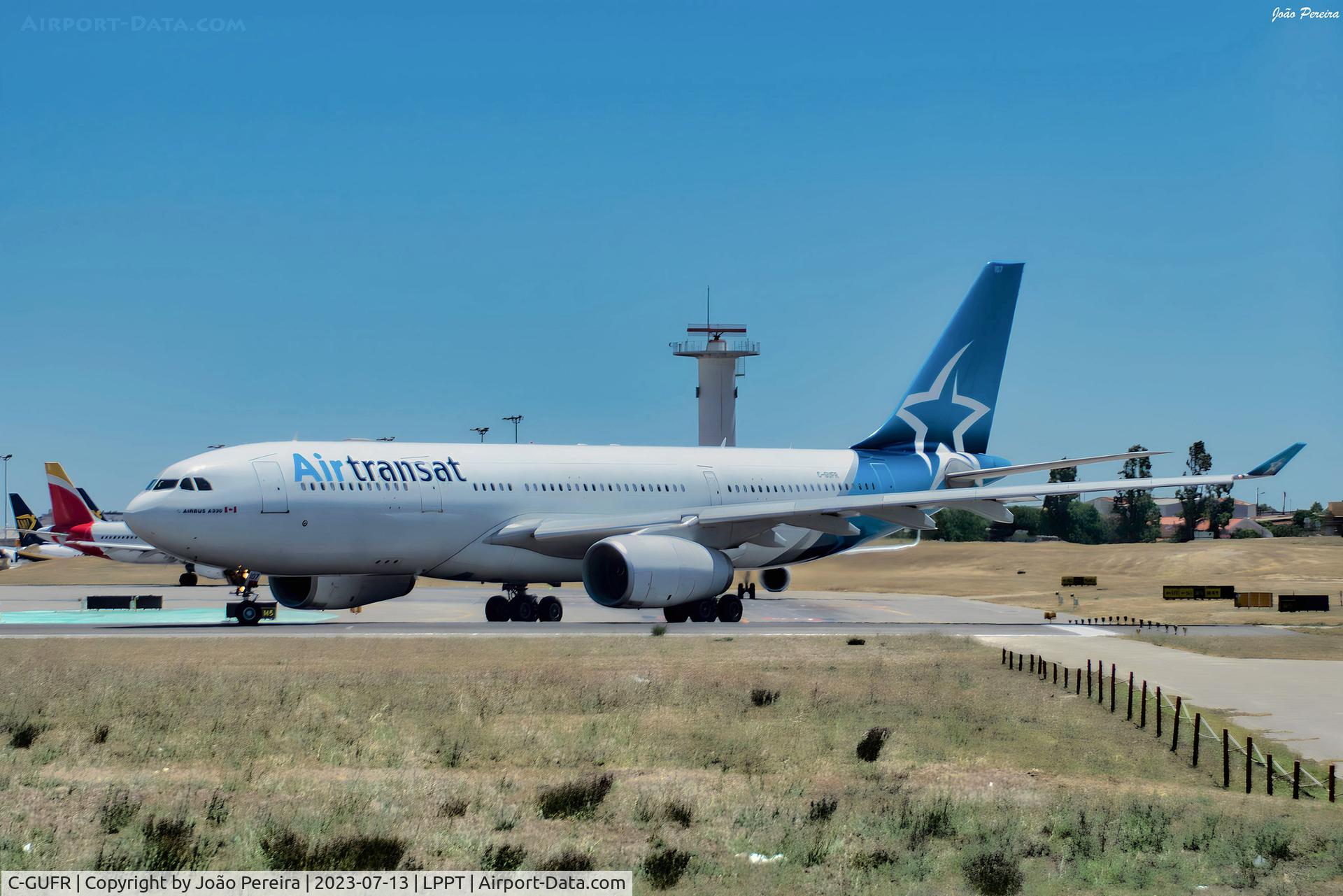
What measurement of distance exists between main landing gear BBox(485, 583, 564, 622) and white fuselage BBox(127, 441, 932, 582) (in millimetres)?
1866

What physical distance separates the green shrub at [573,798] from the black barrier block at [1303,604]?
41577 mm

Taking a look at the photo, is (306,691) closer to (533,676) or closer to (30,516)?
(533,676)

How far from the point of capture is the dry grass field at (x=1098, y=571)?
211ft

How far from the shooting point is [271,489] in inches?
1410

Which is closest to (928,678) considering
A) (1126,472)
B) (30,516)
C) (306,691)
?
(306,691)

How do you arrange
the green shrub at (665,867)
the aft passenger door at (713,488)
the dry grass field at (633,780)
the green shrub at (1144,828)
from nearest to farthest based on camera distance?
the green shrub at (665,867)
the dry grass field at (633,780)
the green shrub at (1144,828)
the aft passenger door at (713,488)

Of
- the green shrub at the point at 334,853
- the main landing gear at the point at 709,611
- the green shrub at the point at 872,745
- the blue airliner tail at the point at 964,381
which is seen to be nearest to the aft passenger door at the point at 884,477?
the blue airliner tail at the point at 964,381

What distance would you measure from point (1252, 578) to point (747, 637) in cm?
5135

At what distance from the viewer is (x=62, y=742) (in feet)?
62.0

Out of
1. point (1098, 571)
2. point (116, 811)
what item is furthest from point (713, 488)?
point (1098, 571)

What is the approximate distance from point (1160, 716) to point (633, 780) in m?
9.18

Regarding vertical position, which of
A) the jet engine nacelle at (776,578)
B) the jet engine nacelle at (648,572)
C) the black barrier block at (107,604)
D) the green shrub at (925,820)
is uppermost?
the jet engine nacelle at (648,572)

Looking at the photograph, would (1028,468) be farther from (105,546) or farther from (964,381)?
(105,546)

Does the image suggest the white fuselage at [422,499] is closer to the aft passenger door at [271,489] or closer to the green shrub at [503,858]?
the aft passenger door at [271,489]
